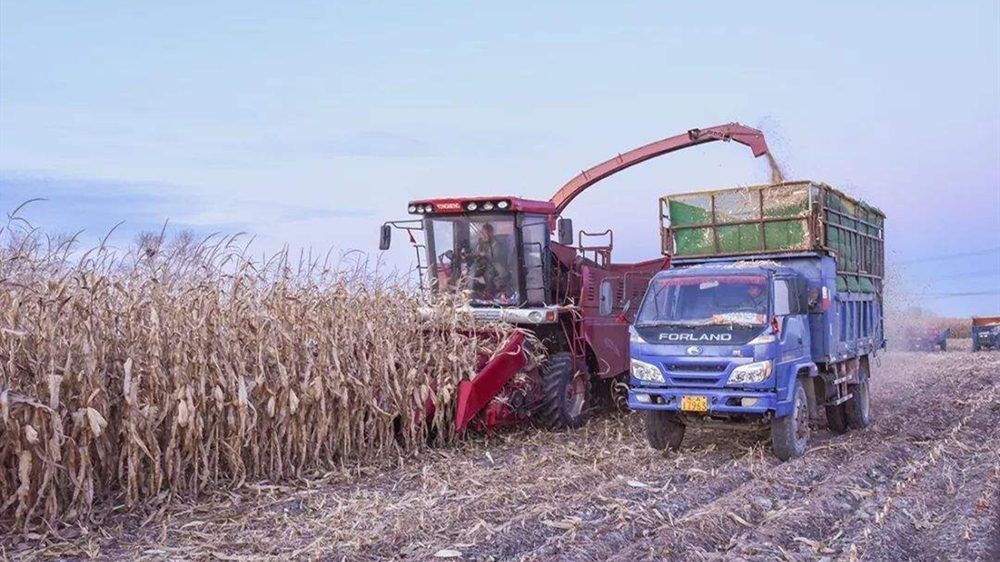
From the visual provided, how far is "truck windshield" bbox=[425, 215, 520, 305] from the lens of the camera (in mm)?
12242

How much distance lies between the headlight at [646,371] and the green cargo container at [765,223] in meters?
2.54

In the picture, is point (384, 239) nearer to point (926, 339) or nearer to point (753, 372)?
point (753, 372)

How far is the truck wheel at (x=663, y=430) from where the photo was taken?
9984 mm

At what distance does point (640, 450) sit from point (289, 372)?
3.88 meters

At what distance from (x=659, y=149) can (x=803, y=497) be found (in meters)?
9.22

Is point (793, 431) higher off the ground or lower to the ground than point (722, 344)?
lower

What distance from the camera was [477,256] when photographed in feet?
40.5

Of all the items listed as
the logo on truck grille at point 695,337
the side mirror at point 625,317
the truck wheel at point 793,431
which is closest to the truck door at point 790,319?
the truck wheel at point 793,431

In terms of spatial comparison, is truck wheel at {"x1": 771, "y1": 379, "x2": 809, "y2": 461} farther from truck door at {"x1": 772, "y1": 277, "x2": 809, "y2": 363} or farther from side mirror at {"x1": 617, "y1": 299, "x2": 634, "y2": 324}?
side mirror at {"x1": 617, "y1": 299, "x2": 634, "y2": 324}

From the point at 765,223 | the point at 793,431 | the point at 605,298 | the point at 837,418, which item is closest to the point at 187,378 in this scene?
the point at 605,298

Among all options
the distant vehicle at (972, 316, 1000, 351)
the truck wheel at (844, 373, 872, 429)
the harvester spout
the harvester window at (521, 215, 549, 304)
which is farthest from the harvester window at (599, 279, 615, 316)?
the distant vehicle at (972, 316, 1000, 351)

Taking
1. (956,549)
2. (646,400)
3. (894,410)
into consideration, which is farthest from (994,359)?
(956,549)

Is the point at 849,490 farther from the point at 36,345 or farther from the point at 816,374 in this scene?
the point at 36,345

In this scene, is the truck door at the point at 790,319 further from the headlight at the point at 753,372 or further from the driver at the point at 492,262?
the driver at the point at 492,262
